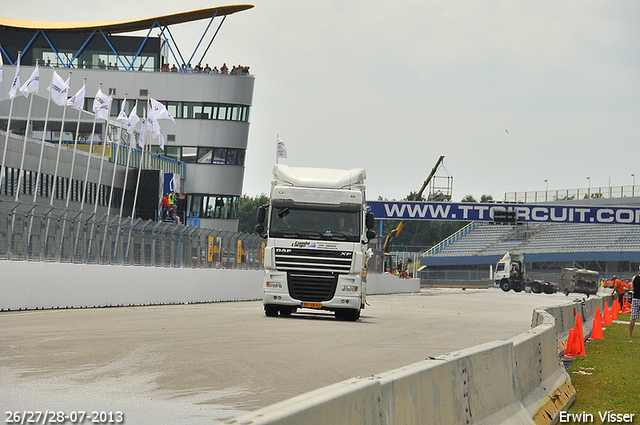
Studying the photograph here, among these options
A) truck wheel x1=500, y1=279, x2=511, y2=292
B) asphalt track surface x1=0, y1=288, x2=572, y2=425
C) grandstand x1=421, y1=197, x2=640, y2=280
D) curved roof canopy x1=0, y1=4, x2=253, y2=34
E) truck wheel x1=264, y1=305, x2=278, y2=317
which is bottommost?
asphalt track surface x1=0, y1=288, x2=572, y2=425

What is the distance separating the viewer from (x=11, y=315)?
61.9 feet

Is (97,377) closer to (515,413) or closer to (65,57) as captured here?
(515,413)

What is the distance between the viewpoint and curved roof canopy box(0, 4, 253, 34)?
68.0m

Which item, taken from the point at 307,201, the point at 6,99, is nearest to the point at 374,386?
the point at 307,201

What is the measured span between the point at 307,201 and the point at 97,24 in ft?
175

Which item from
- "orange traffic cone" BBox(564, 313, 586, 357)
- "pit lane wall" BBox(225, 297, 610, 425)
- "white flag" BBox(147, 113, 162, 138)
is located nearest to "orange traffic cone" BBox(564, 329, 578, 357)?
"orange traffic cone" BBox(564, 313, 586, 357)

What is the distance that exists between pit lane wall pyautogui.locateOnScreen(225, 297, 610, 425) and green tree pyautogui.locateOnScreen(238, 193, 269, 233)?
144 m

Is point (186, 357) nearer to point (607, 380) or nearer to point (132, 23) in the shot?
point (607, 380)

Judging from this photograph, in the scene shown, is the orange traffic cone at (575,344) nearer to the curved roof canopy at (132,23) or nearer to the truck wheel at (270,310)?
the truck wheel at (270,310)

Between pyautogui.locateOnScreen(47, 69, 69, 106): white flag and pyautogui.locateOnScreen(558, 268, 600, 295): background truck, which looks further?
pyautogui.locateOnScreen(558, 268, 600, 295): background truck

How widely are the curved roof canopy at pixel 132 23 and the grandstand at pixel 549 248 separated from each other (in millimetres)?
34430

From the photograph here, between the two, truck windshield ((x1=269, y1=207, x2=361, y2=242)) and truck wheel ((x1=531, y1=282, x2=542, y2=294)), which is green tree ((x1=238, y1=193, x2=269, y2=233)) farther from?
truck windshield ((x1=269, y1=207, x2=361, y2=242))

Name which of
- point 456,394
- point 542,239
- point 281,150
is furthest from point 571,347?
point 542,239

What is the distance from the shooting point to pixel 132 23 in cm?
6856
